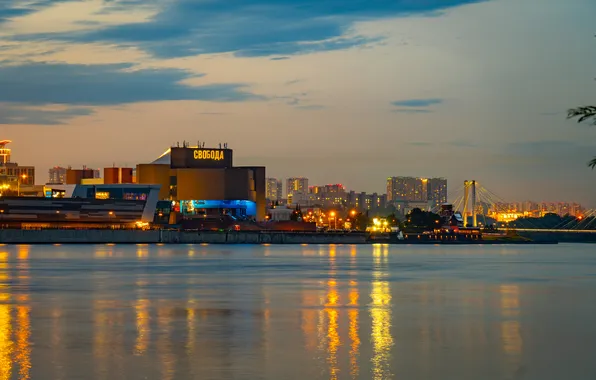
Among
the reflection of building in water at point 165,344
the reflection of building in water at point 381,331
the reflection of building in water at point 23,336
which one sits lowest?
the reflection of building in water at point 381,331

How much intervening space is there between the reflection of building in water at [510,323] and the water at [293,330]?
0.23 ft

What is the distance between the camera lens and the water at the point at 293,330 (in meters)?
26.3

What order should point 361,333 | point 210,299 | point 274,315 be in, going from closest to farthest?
point 361,333 → point 274,315 → point 210,299

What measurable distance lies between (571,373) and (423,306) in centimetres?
2120

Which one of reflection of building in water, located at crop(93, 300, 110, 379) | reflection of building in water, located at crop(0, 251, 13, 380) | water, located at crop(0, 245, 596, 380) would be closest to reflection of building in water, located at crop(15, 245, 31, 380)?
water, located at crop(0, 245, 596, 380)

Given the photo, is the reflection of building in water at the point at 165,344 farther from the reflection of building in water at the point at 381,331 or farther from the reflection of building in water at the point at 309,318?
the reflection of building in water at the point at 381,331

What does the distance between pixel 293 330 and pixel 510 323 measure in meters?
9.33

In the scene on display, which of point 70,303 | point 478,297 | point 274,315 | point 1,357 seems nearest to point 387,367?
point 1,357

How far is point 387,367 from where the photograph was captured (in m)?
Answer: 26.6

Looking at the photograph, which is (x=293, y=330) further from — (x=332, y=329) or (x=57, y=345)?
(x=57, y=345)

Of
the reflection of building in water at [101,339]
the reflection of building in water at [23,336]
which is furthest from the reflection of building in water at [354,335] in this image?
the reflection of building in water at [23,336]

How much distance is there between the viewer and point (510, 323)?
129 ft

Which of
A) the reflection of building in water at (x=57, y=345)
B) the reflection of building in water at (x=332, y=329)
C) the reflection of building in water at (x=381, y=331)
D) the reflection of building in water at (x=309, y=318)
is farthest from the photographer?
the reflection of building in water at (x=309, y=318)

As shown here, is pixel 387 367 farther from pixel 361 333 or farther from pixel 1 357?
pixel 1 357
